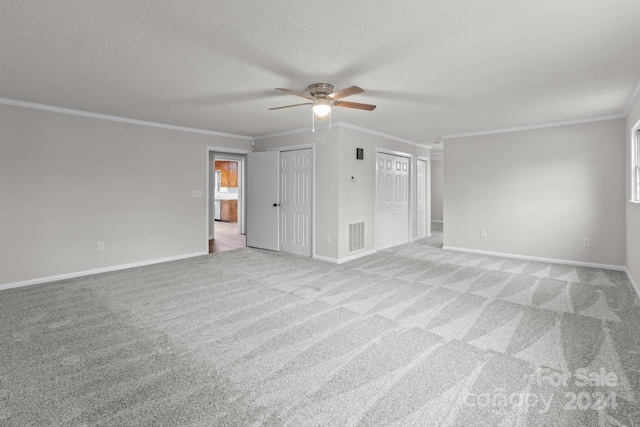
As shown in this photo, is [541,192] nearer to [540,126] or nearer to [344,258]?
[540,126]

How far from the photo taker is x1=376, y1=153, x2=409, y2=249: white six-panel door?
248 inches

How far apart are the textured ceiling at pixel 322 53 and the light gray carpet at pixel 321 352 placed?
230 centimetres

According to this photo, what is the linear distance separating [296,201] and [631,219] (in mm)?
4831

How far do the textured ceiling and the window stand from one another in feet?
1.63

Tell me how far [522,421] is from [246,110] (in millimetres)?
4255

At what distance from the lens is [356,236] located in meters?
5.63

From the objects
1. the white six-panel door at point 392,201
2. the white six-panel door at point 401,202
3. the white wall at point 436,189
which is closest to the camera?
the white six-panel door at point 392,201

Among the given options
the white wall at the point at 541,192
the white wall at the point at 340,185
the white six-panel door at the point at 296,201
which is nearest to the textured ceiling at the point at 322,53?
the white wall at the point at 541,192

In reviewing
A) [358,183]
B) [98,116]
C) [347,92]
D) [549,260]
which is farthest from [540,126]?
[98,116]

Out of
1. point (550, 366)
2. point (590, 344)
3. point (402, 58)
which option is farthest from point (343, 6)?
point (590, 344)

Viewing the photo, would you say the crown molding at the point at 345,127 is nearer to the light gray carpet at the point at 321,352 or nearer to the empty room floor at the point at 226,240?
the empty room floor at the point at 226,240

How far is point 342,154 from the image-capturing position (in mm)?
5258

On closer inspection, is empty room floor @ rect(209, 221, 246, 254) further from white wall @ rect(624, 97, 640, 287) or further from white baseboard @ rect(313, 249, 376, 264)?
white wall @ rect(624, 97, 640, 287)

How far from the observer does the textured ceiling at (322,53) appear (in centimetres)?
197
